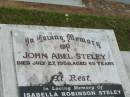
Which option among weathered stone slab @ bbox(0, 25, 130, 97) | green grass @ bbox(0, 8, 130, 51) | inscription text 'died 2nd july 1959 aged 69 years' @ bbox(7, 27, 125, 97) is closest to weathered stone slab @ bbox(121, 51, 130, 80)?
weathered stone slab @ bbox(0, 25, 130, 97)

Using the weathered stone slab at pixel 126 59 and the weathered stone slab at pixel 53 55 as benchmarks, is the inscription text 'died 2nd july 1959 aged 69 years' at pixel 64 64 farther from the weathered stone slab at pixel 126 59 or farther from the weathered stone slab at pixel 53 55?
the weathered stone slab at pixel 126 59

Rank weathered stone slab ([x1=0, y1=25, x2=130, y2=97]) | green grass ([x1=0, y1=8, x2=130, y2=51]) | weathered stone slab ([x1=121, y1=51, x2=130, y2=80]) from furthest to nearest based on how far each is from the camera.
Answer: green grass ([x1=0, y1=8, x2=130, y2=51]) < weathered stone slab ([x1=121, y1=51, x2=130, y2=80]) < weathered stone slab ([x1=0, y1=25, x2=130, y2=97])

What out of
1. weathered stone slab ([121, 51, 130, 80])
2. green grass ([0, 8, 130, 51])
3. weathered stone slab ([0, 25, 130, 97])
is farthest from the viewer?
green grass ([0, 8, 130, 51])

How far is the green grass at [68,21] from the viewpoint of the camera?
298 inches

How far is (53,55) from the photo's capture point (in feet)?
16.6

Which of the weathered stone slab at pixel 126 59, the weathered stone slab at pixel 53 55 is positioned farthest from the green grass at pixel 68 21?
the weathered stone slab at pixel 53 55

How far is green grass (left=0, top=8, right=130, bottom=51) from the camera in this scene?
7.56 m

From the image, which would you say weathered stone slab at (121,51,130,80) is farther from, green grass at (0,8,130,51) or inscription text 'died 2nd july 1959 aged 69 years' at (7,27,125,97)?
green grass at (0,8,130,51)

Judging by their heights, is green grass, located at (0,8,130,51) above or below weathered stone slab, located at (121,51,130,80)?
above

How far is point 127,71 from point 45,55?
137 centimetres

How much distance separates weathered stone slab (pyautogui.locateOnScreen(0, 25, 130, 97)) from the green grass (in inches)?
86.7

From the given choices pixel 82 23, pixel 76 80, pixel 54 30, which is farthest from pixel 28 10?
pixel 76 80

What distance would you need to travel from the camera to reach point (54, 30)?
5285 millimetres

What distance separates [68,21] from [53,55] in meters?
3.01
